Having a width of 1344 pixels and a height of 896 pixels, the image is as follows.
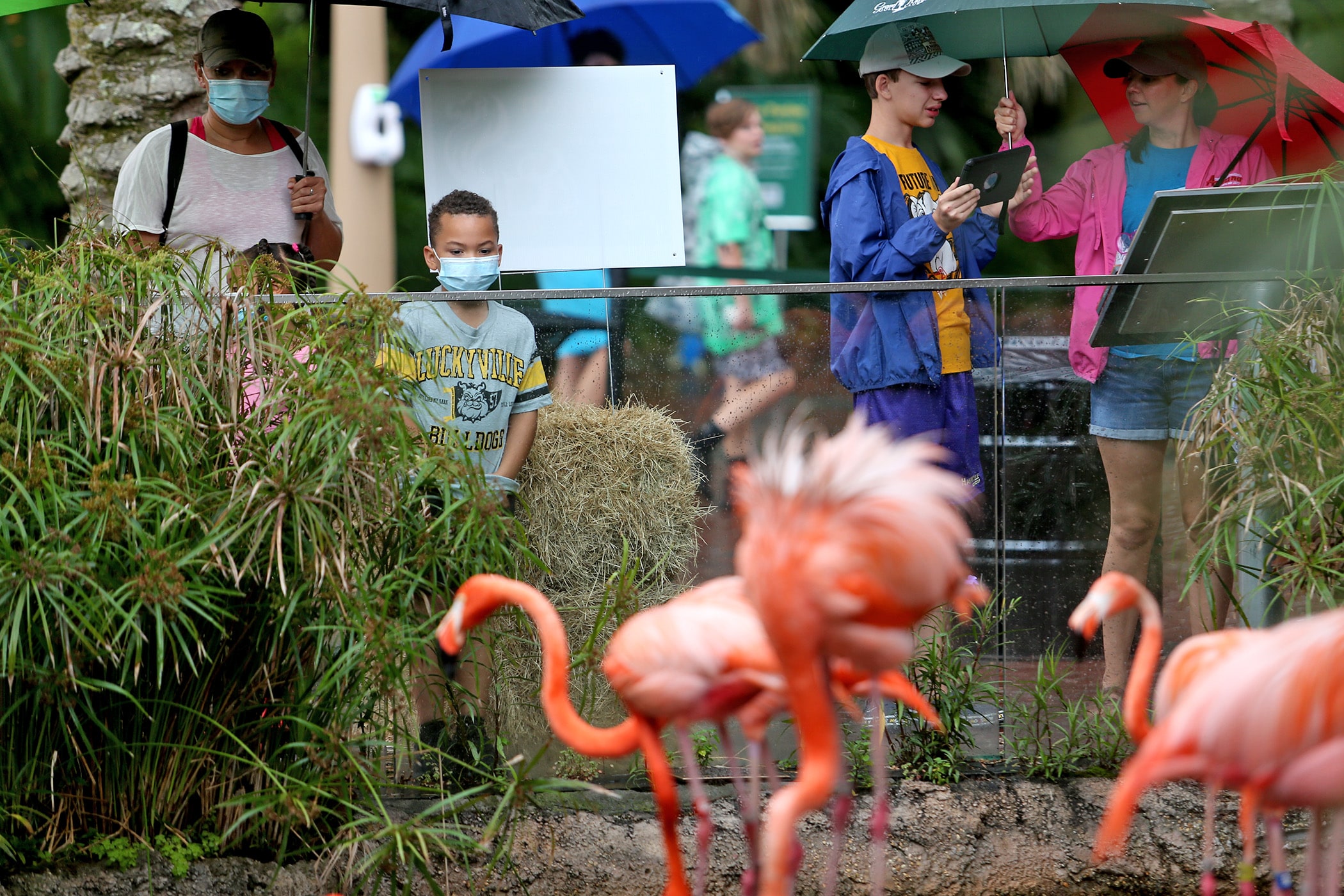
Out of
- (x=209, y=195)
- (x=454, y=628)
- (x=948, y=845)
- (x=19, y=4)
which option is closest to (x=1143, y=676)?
(x=454, y=628)

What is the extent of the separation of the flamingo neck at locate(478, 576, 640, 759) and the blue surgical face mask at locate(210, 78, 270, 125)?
8.21 feet

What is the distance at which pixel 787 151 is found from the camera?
8.48 metres

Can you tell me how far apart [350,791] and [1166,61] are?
3.37 metres

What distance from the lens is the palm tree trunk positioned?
5.93m

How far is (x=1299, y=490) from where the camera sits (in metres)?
3.42

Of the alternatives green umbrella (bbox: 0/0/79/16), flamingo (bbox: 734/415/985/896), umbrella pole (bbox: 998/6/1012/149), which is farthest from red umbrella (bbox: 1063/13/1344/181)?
green umbrella (bbox: 0/0/79/16)

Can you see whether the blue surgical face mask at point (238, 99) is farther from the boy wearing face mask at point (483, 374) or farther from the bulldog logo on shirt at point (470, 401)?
the bulldog logo on shirt at point (470, 401)

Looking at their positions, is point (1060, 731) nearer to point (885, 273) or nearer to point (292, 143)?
point (885, 273)

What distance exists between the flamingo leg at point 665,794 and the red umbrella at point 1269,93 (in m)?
3.15

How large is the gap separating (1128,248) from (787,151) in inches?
181

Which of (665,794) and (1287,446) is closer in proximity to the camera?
(665,794)

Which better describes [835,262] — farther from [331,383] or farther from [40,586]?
[40,586]

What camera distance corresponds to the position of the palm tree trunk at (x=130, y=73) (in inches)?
233

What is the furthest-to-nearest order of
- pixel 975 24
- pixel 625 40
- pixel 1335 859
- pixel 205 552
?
pixel 625 40 < pixel 975 24 < pixel 205 552 < pixel 1335 859
